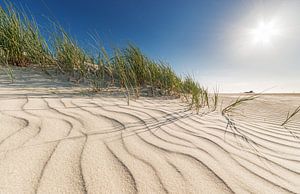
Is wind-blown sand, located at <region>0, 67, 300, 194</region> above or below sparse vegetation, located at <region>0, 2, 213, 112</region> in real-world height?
below

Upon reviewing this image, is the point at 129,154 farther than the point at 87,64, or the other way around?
the point at 87,64

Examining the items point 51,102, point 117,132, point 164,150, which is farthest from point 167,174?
point 51,102

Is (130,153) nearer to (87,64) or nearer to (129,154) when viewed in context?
(129,154)

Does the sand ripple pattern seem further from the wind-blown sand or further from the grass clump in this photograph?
the grass clump

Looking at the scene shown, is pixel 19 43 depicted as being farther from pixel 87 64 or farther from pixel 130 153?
pixel 130 153

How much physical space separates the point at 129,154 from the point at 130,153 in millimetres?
Result: 15

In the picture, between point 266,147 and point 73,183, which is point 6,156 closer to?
point 73,183

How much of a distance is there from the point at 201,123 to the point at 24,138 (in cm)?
156

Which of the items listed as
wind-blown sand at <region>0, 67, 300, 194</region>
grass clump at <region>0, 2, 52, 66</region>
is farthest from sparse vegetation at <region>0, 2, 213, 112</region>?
wind-blown sand at <region>0, 67, 300, 194</region>

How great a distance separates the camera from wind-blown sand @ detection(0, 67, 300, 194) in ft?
3.31

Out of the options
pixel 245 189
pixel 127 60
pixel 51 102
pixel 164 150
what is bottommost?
pixel 245 189

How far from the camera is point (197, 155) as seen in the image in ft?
4.46

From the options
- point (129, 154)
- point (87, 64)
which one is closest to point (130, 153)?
point (129, 154)

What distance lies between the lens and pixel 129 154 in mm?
1284
